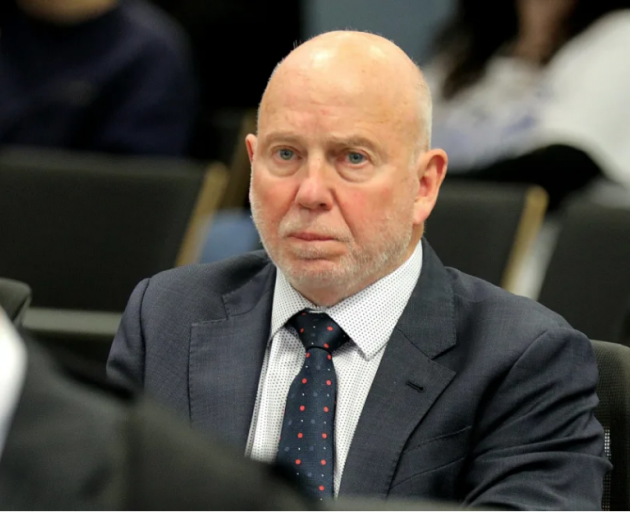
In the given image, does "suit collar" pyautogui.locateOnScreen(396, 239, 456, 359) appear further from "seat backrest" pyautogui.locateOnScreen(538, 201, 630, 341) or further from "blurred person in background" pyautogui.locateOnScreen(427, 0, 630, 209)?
"blurred person in background" pyautogui.locateOnScreen(427, 0, 630, 209)

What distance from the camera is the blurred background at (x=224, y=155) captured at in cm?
281

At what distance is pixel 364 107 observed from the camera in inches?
68.7

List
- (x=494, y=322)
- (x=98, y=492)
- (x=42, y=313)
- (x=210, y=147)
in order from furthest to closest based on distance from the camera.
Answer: (x=210, y=147) → (x=42, y=313) → (x=494, y=322) → (x=98, y=492)

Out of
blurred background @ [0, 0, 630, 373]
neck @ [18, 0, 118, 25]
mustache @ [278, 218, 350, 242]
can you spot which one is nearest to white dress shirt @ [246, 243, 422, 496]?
mustache @ [278, 218, 350, 242]

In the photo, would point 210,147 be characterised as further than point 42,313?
Yes

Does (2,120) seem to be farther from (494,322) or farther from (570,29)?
(494,322)

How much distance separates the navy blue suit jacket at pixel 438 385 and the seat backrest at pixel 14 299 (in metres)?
0.20

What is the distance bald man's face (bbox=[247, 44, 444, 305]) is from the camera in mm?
1747

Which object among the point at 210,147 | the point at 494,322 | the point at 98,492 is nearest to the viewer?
the point at 98,492

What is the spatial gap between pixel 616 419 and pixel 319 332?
0.44 metres

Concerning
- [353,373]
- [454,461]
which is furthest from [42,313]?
[454,461]

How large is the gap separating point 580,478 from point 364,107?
23.3 inches

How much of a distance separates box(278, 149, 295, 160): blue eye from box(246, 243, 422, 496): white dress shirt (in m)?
0.19

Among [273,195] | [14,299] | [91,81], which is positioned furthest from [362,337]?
[91,81]
